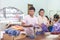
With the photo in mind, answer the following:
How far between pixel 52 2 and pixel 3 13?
2035mm

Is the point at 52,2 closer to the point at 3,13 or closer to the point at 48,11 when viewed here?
the point at 48,11

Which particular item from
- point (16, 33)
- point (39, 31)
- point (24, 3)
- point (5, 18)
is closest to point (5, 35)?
point (16, 33)

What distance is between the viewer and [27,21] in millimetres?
3020

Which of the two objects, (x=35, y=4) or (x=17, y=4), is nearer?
(x=17, y=4)

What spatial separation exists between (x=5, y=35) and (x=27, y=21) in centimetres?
120

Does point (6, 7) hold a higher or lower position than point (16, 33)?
higher

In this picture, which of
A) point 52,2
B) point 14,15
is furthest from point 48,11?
point 14,15

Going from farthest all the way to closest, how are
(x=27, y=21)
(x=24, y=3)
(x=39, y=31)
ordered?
(x=24, y=3) → (x=27, y=21) → (x=39, y=31)

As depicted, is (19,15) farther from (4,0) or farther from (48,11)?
(48,11)

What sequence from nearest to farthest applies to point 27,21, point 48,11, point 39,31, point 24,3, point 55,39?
point 55,39
point 39,31
point 27,21
point 24,3
point 48,11

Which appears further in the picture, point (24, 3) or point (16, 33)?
point (24, 3)

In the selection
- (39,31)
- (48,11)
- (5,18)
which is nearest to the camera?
(39,31)

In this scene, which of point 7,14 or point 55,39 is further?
point 7,14

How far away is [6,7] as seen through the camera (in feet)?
15.8
